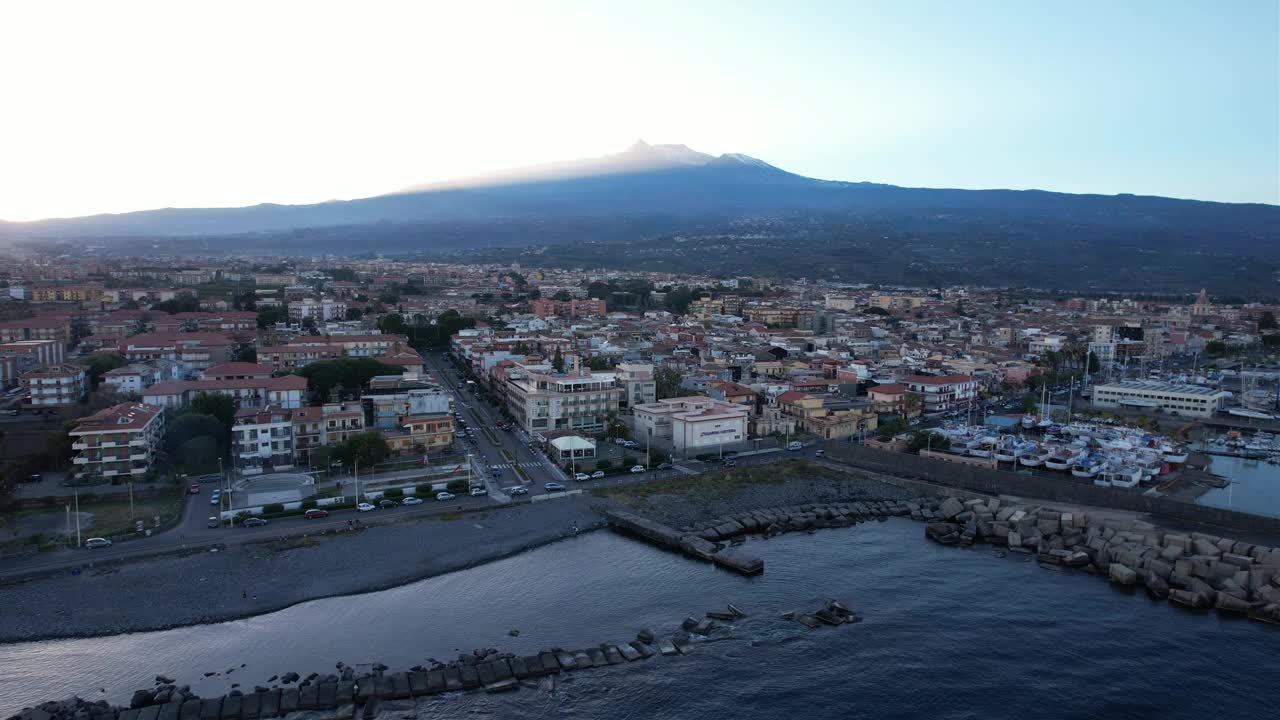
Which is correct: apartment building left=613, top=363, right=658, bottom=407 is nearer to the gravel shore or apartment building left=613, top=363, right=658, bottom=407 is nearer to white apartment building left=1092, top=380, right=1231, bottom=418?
the gravel shore

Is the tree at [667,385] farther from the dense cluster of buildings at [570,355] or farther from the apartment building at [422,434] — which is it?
the apartment building at [422,434]

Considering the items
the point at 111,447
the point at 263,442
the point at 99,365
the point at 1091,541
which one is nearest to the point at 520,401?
the point at 263,442

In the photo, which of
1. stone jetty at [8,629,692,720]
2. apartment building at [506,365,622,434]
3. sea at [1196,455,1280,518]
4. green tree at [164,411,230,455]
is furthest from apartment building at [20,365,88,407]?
sea at [1196,455,1280,518]

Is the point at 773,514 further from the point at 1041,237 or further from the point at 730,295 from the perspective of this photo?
the point at 1041,237

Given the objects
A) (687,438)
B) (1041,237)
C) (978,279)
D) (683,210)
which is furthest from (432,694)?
(683,210)

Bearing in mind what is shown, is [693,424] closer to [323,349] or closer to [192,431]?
[192,431]

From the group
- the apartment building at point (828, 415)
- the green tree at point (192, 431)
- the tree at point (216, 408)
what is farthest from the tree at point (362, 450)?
the apartment building at point (828, 415)
